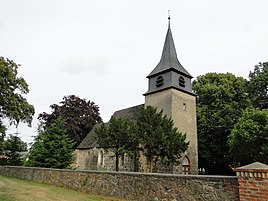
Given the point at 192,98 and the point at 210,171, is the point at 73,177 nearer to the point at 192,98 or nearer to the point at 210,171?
the point at 192,98

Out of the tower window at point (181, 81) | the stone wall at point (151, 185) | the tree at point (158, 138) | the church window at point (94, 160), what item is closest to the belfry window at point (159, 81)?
the tower window at point (181, 81)

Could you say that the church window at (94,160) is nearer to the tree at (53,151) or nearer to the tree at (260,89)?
the tree at (53,151)

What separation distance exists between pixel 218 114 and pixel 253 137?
767 centimetres

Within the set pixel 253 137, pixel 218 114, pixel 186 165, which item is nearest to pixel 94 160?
pixel 186 165

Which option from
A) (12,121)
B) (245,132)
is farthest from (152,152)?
(12,121)

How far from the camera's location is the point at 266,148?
55.3 feet

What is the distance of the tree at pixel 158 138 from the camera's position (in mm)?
15430

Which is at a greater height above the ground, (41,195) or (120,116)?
(120,116)

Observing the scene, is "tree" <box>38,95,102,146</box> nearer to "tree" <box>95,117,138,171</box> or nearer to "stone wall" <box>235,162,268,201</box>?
"tree" <box>95,117,138,171</box>

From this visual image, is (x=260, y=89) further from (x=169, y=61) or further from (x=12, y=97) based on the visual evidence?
(x=12, y=97)

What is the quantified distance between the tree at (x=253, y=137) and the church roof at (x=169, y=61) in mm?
6722

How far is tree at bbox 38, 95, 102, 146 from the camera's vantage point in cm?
2911

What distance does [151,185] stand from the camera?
7.96 m

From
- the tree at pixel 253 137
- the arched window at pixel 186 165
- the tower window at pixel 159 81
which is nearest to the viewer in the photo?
the tree at pixel 253 137
